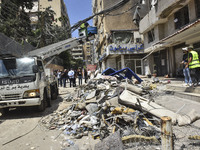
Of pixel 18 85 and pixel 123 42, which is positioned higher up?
pixel 123 42

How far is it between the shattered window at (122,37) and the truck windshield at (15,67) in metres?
17.2

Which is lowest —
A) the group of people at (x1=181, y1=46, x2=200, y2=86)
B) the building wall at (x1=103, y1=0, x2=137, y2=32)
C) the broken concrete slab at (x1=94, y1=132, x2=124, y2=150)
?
the broken concrete slab at (x1=94, y1=132, x2=124, y2=150)

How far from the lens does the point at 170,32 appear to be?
13.8m

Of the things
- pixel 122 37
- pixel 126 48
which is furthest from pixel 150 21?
pixel 122 37

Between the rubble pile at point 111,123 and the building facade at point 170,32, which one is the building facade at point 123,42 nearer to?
the building facade at point 170,32

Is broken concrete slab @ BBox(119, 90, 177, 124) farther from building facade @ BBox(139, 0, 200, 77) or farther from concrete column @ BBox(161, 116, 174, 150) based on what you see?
building facade @ BBox(139, 0, 200, 77)

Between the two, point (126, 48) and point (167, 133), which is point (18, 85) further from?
point (126, 48)

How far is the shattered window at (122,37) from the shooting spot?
21.6 m

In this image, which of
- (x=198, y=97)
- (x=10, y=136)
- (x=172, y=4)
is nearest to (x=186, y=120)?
(x=198, y=97)

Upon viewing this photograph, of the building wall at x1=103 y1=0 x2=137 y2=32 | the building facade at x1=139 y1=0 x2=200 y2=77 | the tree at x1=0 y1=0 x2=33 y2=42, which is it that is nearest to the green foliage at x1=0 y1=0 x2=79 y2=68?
the tree at x1=0 y1=0 x2=33 y2=42

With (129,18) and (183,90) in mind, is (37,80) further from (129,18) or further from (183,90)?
(129,18)

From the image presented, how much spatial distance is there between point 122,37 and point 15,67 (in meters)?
18.5

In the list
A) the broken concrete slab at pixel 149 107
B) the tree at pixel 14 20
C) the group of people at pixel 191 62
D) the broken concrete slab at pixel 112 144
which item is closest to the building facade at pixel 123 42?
the tree at pixel 14 20

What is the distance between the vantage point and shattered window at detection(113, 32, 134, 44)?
2156 centimetres
